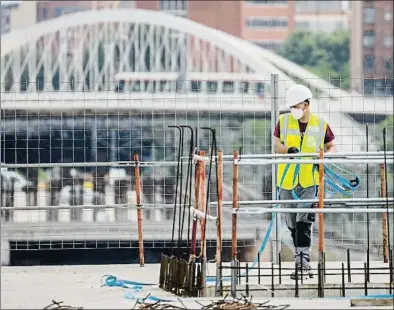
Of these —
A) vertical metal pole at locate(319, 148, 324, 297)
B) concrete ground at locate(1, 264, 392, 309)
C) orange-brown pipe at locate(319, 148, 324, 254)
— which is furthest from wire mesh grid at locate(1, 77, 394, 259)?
orange-brown pipe at locate(319, 148, 324, 254)

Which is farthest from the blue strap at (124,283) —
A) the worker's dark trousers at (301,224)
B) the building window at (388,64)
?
the building window at (388,64)

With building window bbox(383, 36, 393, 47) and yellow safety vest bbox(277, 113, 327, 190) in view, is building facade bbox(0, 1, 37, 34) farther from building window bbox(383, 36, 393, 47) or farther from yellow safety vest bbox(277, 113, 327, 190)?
yellow safety vest bbox(277, 113, 327, 190)

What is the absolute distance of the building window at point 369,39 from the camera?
16462 cm

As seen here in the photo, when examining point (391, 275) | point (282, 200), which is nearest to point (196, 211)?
point (282, 200)

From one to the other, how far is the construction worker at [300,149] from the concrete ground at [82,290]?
1.07 m

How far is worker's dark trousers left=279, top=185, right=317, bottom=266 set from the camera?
1462 centimetres

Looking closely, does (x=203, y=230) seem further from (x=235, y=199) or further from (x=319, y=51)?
(x=319, y=51)

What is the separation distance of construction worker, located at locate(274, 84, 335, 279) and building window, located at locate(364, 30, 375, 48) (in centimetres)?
15024

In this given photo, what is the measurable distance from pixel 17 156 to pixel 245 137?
106 inches

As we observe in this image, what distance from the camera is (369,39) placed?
165250 millimetres

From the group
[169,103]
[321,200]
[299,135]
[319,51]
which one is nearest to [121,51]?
[319,51]

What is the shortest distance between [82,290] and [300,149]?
2.38 meters

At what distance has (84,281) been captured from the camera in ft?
49.8

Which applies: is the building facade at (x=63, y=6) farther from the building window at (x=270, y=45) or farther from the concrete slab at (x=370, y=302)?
the concrete slab at (x=370, y=302)
